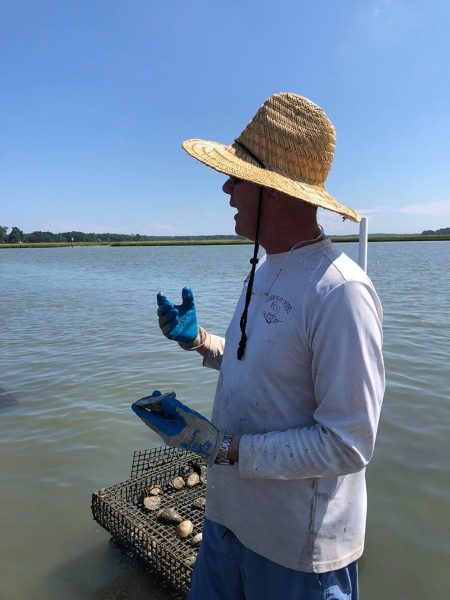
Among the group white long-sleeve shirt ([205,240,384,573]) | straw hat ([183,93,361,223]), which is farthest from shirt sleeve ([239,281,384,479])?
straw hat ([183,93,361,223])

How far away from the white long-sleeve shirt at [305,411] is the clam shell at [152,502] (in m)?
1.78

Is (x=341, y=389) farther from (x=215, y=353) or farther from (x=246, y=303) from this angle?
(x=215, y=353)

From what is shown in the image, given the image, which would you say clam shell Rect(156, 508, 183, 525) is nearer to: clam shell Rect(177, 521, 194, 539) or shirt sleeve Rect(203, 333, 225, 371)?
clam shell Rect(177, 521, 194, 539)

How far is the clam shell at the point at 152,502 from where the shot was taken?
132 inches

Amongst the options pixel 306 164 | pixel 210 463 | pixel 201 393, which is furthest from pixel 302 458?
pixel 201 393

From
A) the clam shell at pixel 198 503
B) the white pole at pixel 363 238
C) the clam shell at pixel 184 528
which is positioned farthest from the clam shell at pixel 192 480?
the white pole at pixel 363 238

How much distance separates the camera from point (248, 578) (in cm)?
167

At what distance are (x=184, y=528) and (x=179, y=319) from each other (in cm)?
167

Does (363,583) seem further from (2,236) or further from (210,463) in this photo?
(2,236)

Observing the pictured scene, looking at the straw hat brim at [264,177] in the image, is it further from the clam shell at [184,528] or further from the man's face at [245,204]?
the clam shell at [184,528]

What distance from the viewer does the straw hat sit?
168cm

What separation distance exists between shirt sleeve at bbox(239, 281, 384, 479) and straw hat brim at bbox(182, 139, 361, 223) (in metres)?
0.36

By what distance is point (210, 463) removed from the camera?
5.25ft

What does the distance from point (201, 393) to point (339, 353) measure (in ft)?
17.4
